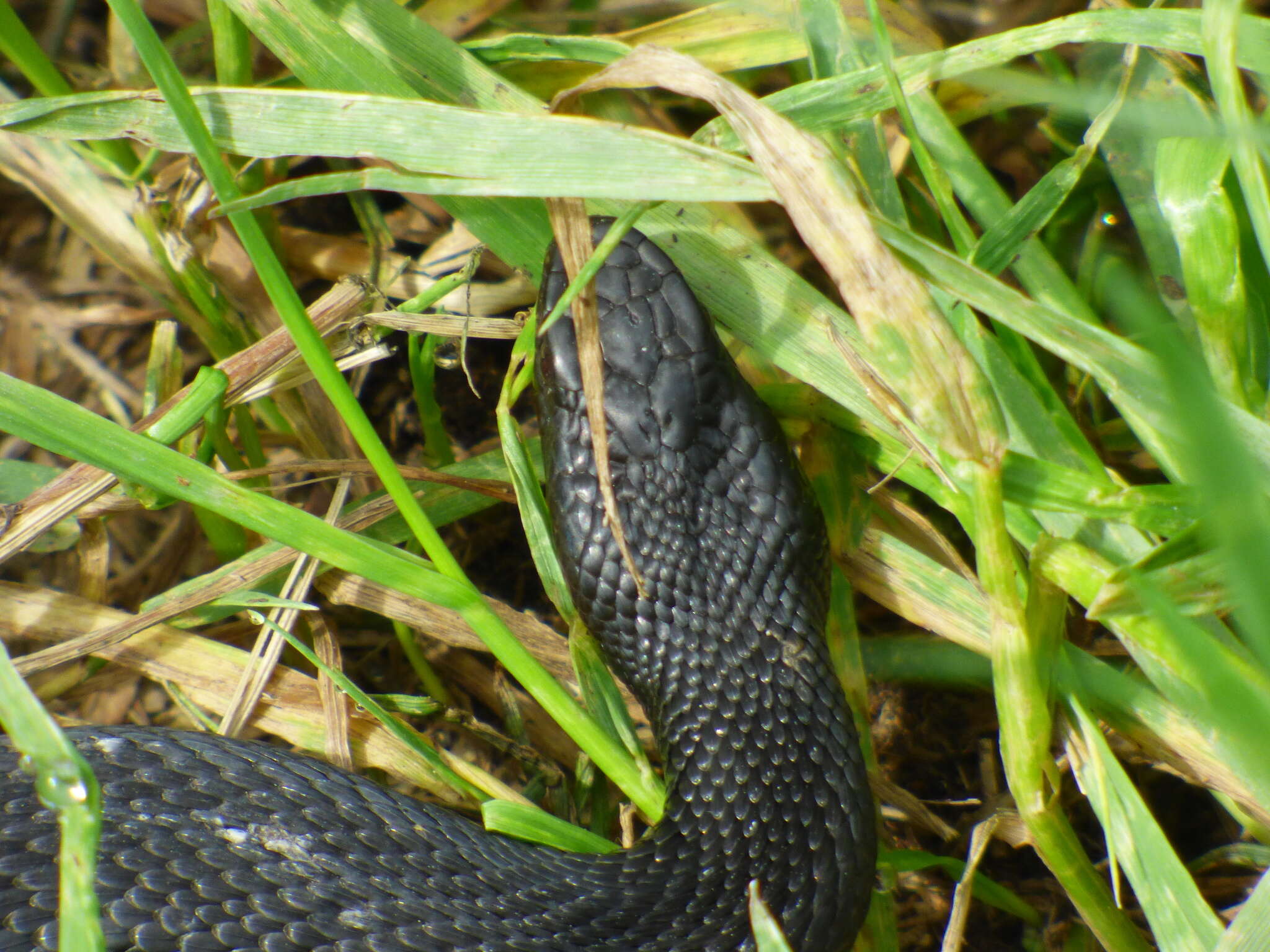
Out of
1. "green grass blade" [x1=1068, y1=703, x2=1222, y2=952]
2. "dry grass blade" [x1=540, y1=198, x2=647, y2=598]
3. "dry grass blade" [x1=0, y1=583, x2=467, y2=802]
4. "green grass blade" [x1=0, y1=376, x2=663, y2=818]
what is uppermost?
"dry grass blade" [x1=540, y1=198, x2=647, y2=598]

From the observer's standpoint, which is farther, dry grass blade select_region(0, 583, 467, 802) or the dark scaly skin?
dry grass blade select_region(0, 583, 467, 802)

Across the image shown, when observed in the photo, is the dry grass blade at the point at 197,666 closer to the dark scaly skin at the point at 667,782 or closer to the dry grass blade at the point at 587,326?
the dark scaly skin at the point at 667,782

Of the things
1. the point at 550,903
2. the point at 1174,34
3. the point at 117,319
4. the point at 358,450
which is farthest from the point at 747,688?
the point at 117,319

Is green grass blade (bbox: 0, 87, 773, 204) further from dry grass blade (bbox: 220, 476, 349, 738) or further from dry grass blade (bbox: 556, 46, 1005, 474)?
dry grass blade (bbox: 220, 476, 349, 738)

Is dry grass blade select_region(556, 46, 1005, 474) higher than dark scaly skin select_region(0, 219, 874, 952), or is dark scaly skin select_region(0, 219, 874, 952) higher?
dry grass blade select_region(556, 46, 1005, 474)

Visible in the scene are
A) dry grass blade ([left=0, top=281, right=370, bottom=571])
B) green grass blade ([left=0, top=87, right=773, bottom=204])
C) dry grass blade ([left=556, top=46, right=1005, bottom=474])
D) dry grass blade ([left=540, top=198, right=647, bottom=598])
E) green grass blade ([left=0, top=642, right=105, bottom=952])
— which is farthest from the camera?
dry grass blade ([left=0, top=281, right=370, bottom=571])

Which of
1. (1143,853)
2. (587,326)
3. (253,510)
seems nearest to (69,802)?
(253,510)

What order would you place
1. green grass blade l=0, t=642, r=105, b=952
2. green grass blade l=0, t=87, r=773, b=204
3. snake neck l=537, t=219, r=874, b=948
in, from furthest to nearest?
snake neck l=537, t=219, r=874, b=948, green grass blade l=0, t=87, r=773, b=204, green grass blade l=0, t=642, r=105, b=952

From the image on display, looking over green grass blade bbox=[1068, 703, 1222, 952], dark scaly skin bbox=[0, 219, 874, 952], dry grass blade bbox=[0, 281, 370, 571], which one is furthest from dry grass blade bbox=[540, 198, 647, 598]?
green grass blade bbox=[1068, 703, 1222, 952]
